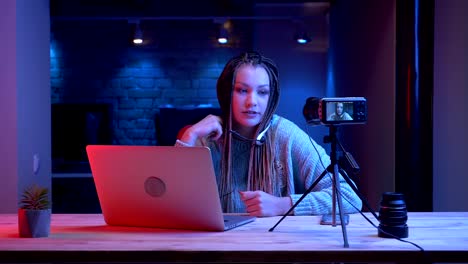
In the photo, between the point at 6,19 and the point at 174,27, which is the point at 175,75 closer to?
the point at 174,27

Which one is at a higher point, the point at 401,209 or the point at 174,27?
the point at 174,27

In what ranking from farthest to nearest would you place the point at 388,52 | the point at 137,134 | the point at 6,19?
the point at 137,134 → the point at 388,52 → the point at 6,19

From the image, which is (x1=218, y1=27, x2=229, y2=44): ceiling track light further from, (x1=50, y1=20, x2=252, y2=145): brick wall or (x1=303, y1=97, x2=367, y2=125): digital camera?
(x1=303, y1=97, x2=367, y2=125): digital camera

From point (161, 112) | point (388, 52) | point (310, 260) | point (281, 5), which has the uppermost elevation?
point (281, 5)

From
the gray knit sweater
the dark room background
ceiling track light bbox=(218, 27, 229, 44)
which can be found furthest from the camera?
ceiling track light bbox=(218, 27, 229, 44)

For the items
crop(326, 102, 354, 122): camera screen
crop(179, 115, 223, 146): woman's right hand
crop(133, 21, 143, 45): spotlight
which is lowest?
crop(179, 115, 223, 146): woman's right hand

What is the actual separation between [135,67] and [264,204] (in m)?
4.57

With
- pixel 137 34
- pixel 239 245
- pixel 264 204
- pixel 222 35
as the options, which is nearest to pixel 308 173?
pixel 264 204

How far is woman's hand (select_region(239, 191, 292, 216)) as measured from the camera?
182 centimetres

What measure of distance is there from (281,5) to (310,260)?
6382mm

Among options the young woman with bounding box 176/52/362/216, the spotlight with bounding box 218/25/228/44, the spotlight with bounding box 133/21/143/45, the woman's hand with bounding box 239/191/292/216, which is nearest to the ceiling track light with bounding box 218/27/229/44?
the spotlight with bounding box 218/25/228/44

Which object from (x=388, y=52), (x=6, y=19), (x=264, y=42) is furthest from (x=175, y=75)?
(x=6, y=19)

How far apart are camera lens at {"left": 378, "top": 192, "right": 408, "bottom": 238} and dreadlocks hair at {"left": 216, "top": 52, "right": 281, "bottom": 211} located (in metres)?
0.78

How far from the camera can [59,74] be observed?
6.10m
